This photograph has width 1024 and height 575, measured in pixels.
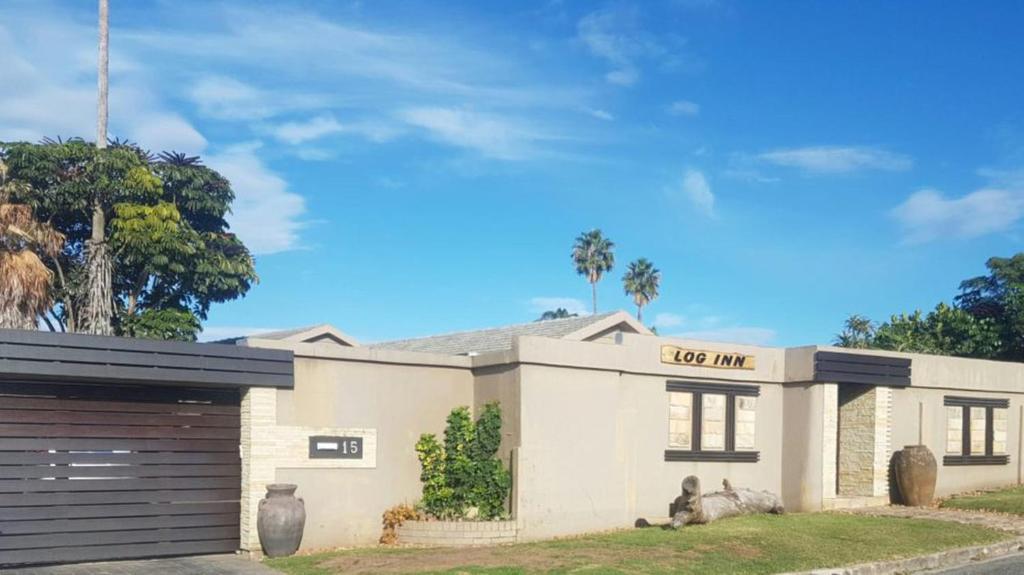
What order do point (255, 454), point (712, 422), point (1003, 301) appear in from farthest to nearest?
1. point (1003, 301)
2. point (712, 422)
3. point (255, 454)

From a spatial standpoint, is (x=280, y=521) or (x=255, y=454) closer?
(x=280, y=521)

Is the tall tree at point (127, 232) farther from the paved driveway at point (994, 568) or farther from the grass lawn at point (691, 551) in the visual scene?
the paved driveway at point (994, 568)

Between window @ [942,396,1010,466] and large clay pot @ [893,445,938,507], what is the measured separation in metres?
1.77

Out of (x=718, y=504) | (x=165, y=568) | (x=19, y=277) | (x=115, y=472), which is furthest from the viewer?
(x=19, y=277)

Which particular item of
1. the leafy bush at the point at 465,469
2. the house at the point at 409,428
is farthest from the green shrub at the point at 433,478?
the house at the point at 409,428

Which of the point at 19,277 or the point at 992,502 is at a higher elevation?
the point at 19,277

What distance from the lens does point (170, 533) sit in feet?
52.0

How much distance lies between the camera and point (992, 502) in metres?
21.9

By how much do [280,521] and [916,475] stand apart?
13.1 m

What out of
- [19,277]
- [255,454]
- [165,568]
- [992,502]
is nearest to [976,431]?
[992,502]

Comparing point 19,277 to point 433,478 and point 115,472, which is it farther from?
point 433,478

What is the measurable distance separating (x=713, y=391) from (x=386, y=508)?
6987 millimetres

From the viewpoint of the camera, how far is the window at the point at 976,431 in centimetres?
2391

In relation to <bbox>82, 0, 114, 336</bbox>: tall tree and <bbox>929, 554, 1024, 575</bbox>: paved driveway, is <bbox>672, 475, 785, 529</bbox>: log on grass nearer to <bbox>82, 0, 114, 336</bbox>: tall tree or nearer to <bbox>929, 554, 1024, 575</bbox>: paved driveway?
<bbox>929, 554, 1024, 575</bbox>: paved driveway
